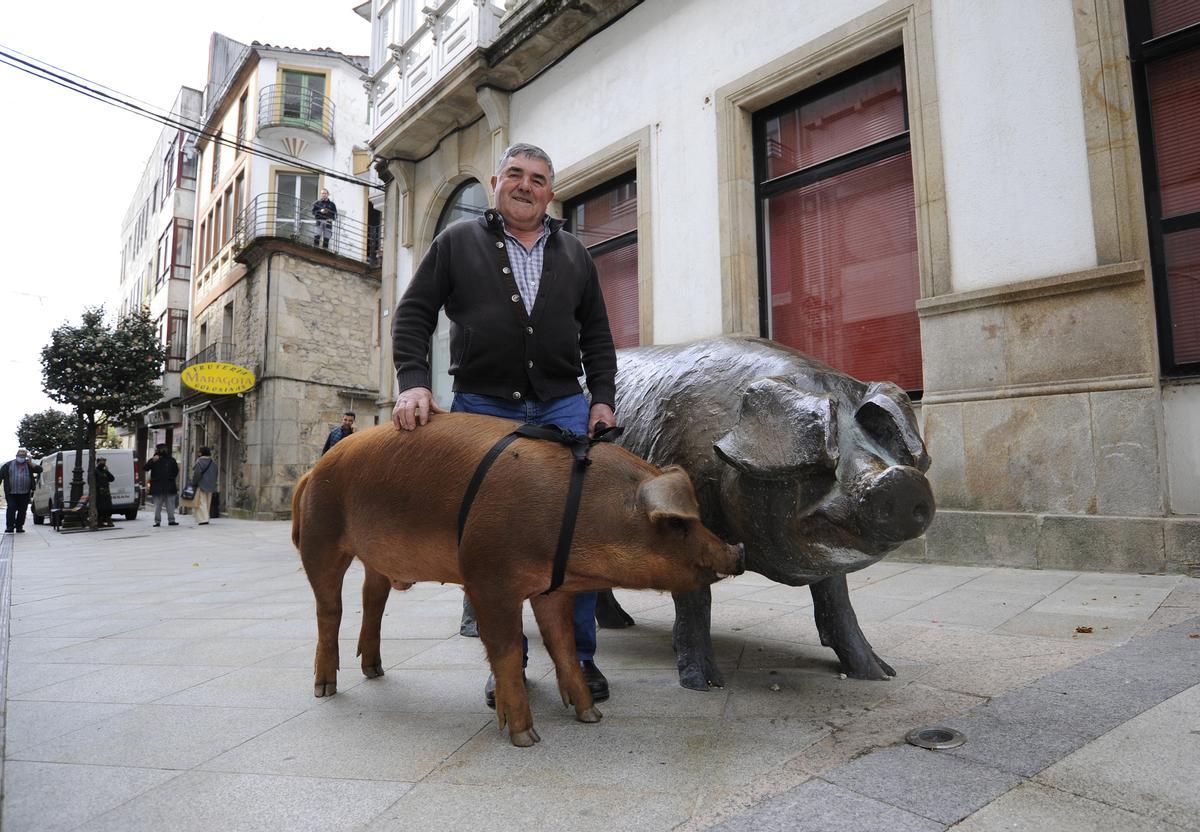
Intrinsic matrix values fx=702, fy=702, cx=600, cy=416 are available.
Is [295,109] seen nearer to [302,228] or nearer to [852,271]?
[302,228]

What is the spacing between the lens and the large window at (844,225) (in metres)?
6.98

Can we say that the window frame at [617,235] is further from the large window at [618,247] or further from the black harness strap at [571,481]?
the black harness strap at [571,481]

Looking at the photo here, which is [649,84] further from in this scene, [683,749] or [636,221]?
[683,749]

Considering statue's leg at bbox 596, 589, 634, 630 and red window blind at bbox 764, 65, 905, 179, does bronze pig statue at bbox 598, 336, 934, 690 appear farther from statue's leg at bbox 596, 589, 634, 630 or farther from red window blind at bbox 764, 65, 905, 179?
red window blind at bbox 764, 65, 905, 179

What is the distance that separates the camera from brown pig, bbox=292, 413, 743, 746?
2111mm

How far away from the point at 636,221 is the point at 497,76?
12.2ft

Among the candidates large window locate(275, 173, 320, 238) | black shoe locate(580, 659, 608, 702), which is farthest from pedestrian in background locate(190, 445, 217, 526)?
black shoe locate(580, 659, 608, 702)

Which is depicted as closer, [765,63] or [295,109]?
[765,63]

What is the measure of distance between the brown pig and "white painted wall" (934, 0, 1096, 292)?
16.3ft

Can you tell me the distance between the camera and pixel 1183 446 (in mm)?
5047

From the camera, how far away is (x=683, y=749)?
83.3 inches

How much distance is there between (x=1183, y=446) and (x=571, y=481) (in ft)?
16.9

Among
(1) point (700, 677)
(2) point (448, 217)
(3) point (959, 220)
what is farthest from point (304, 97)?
(1) point (700, 677)

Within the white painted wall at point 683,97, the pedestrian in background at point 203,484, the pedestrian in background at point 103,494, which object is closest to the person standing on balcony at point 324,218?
the pedestrian in background at point 203,484
